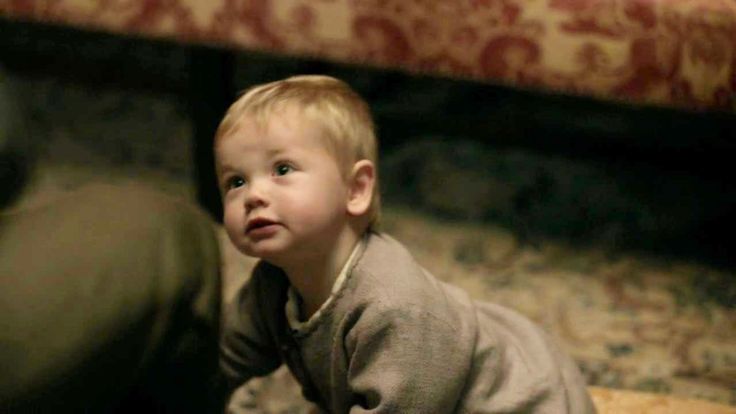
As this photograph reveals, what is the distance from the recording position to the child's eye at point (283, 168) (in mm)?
753

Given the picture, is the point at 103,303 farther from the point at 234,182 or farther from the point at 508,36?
the point at 508,36

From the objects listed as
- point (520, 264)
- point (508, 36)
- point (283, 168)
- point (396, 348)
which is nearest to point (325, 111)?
point (283, 168)

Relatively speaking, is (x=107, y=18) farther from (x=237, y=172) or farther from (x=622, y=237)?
(x=622, y=237)

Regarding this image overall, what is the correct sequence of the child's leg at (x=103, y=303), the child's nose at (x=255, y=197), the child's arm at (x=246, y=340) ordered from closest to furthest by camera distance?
1. the child's leg at (x=103, y=303)
2. the child's nose at (x=255, y=197)
3. the child's arm at (x=246, y=340)

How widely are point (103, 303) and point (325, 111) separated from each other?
326 millimetres

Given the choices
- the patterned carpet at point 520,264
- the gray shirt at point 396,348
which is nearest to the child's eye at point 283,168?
the gray shirt at point 396,348

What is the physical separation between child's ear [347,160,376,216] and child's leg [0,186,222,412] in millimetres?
201

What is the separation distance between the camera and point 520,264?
1437 millimetres

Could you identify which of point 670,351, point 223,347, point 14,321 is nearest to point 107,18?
point 223,347

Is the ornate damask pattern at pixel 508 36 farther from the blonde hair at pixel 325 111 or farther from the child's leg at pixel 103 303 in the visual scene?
the child's leg at pixel 103 303

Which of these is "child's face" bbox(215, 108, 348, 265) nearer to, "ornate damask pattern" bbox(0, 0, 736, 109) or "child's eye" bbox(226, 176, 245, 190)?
"child's eye" bbox(226, 176, 245, 190)

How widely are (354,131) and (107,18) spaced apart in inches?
26.8

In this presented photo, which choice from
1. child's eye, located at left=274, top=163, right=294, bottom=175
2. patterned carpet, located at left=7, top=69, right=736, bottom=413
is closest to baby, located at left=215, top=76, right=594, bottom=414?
child's eye, located at left=274, top=163, right=294, bottom=175

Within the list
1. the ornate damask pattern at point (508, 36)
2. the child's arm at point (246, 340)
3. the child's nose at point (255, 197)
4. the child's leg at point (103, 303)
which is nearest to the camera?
the child's leg at point (103, 303)
